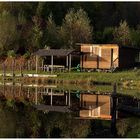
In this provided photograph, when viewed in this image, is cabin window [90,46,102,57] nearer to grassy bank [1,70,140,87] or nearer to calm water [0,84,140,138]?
grassy bank [1,70,140,87]

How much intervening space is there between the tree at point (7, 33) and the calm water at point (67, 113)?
18.5m

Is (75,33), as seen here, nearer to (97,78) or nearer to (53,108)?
(97,78)

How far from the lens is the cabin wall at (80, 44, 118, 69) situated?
168 feet

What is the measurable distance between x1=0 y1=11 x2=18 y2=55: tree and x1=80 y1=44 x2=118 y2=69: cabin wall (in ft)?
38.4

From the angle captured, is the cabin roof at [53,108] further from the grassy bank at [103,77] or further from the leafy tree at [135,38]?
the leafy tree at [135,38]

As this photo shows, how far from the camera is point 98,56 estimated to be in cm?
5169

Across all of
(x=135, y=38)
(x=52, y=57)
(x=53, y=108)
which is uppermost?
(x=135, y=38)

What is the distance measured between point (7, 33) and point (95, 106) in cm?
3074

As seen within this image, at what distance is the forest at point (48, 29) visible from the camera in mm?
59719

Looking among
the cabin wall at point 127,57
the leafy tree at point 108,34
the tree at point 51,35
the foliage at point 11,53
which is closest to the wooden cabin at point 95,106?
the cabin wall at point 127,57

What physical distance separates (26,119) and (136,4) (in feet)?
209

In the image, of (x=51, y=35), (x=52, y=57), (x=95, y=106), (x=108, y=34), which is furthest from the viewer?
(x=108, y=34)

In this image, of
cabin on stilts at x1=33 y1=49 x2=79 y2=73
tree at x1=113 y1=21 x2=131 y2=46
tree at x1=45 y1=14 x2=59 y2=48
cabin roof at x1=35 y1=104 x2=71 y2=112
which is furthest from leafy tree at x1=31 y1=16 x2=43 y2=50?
cabin roof at x1=35 y1=104 x2=71 y2=112

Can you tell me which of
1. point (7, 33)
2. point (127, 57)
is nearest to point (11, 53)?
point (7, 33)
